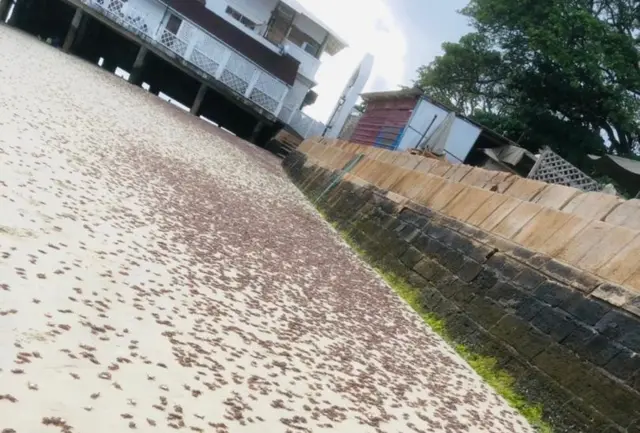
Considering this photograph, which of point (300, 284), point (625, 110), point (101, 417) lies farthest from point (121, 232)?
point (625, 110)

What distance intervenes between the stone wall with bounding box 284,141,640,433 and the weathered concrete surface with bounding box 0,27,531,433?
16.8 inches

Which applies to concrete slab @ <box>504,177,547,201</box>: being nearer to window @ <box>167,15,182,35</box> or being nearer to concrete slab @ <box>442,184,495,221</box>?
concrete slab @ <box>442,184,495,221</box>

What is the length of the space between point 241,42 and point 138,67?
5.45 metres

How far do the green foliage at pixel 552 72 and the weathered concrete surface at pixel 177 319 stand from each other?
59.1 ft

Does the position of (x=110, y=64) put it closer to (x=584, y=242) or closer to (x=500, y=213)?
(x=500, y=213)

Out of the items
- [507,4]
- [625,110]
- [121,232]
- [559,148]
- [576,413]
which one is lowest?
[121,232]

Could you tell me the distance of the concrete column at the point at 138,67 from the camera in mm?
21297

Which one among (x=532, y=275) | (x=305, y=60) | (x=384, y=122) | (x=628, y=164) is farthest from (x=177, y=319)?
(x=305, y=60)

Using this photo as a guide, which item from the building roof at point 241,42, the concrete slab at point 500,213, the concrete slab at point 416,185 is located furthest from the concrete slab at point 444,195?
the building roof at point 241,42

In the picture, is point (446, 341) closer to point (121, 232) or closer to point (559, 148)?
point (121, 232)

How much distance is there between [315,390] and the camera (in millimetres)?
3367

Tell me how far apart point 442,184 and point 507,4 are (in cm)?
2012

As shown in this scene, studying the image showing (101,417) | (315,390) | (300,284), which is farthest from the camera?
(300,284)

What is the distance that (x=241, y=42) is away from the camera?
25.1 metres
